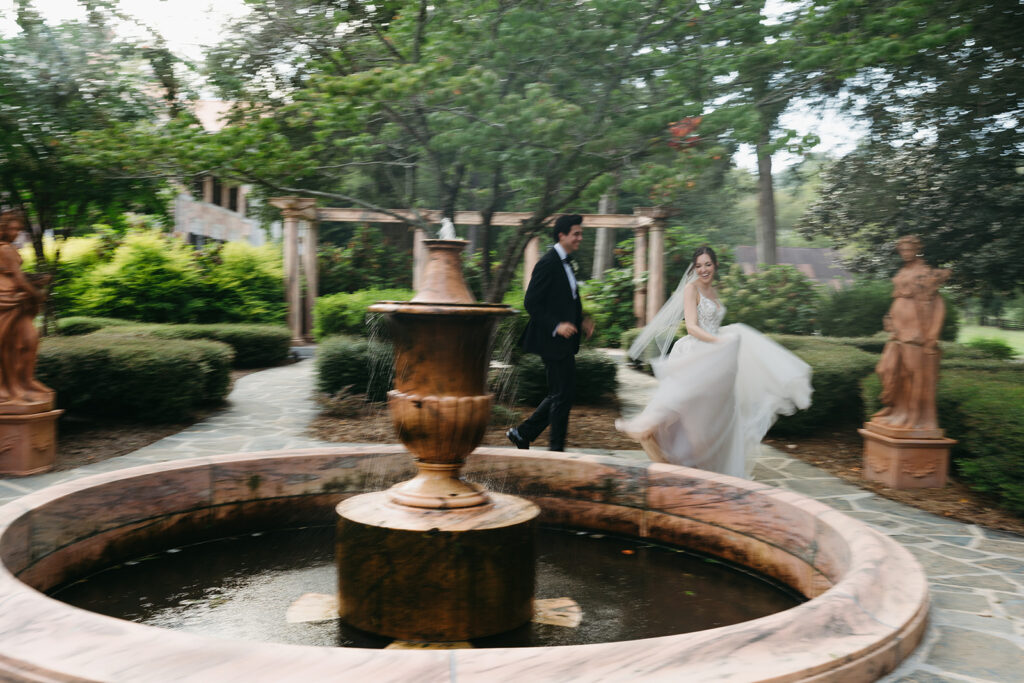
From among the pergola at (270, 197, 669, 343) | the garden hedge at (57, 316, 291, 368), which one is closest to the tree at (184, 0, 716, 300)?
the garden hedge at (57, 316, 291, 368)

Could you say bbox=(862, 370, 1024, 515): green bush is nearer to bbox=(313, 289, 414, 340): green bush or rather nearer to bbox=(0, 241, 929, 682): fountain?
bbox=(0, 241, 929, 682): fountain

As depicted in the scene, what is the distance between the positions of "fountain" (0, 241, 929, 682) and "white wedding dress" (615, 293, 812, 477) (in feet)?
3.54

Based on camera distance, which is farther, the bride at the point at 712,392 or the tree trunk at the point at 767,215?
the tree trunk at the point at 767,215

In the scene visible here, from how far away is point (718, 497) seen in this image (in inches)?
187

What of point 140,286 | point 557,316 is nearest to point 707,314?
point 557,316

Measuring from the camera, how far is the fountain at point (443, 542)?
2289 mm

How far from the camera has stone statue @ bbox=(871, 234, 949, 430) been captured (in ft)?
22.2

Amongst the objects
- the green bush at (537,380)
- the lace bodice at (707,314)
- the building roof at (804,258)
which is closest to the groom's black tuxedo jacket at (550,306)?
the lace bodice at (707,314)

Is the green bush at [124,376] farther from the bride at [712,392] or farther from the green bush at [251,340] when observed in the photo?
the bride at [712,392]

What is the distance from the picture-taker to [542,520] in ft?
17.7

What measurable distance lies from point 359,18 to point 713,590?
7310 mm

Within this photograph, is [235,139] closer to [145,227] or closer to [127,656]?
[127,656]

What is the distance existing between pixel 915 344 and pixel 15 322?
7.47 m

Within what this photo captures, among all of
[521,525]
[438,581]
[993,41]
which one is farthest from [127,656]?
[993,41]
